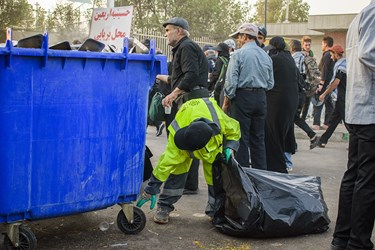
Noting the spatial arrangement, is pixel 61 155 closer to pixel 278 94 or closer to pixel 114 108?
pixel 114 108

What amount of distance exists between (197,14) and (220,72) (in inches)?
834

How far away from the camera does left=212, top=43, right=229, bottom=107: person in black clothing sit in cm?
749

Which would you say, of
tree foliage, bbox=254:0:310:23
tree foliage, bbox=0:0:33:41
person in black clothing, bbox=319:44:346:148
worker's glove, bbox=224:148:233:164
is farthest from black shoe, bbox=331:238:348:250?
tree foliage, bbox=254:0:310:23

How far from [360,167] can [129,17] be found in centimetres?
295

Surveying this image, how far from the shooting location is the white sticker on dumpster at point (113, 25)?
5.50m

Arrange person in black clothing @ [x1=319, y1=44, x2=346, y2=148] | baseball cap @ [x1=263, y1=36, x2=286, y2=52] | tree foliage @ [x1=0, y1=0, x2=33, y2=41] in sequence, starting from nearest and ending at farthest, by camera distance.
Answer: baseball cap @ [x1=263, y1=36, x2=286, y2=52] < person in black clothing @ [x1=319, y1=44, x2=346, y2=148] < tree foliage @ [x1=0, y1=0, x2=33, y2=41]

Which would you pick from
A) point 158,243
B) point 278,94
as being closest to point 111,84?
point 158,243

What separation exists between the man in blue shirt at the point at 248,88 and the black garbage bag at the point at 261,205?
1256 mm

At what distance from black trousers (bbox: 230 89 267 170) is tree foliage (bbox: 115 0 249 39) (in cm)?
2073

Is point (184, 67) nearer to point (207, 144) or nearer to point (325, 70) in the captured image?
point (207, 144)

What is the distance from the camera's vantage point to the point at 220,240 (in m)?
4.20

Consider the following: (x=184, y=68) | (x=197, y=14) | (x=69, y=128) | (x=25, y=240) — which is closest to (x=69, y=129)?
(x=69, y=128)

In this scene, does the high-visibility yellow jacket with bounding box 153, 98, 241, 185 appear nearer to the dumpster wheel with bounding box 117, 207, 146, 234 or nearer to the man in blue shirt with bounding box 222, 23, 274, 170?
the dumpster wheel with bounding box 117, 207, 146, 234

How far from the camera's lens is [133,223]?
4203 millimetres
